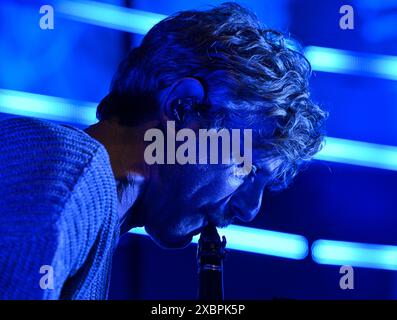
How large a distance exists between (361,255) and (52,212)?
58 cm

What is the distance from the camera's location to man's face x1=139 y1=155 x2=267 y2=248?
1.06 metres

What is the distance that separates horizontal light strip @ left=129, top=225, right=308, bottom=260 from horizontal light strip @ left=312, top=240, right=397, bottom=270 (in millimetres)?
42

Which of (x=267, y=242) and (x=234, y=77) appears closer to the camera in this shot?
(x=234, y=77)

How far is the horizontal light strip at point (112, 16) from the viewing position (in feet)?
3.68

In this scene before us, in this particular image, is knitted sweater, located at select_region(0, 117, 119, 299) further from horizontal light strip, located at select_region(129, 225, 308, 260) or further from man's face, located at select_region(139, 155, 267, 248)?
horizontal light strip, located at select_region(129, 225, 308, 260)

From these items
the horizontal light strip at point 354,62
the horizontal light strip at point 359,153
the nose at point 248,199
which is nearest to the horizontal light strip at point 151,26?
the horizontal light strip at point 354,62

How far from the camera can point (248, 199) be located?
1.12 meters

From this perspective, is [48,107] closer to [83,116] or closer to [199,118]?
[83,116]

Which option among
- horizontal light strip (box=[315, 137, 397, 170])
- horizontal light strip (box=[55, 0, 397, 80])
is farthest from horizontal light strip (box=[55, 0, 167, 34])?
horizontal light strip (box=[315, 137, 397, 170])

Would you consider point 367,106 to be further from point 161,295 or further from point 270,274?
point 161,295

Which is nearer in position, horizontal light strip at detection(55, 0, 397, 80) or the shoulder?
the shoulder

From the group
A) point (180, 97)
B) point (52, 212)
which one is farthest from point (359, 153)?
point (52, 212)

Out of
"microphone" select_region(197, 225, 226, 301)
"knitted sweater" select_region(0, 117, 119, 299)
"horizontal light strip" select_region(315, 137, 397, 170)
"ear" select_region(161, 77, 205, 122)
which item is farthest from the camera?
"horizontal light strip" select_region(315, 137, 397, 170)

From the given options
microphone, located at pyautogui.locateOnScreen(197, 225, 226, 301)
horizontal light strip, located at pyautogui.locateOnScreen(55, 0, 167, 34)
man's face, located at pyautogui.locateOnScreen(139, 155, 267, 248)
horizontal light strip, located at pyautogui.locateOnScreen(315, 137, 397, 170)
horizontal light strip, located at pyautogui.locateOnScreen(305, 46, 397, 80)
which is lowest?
microphone, located at pyautogui.locateOnScreen(197, 225, 226, 301)
